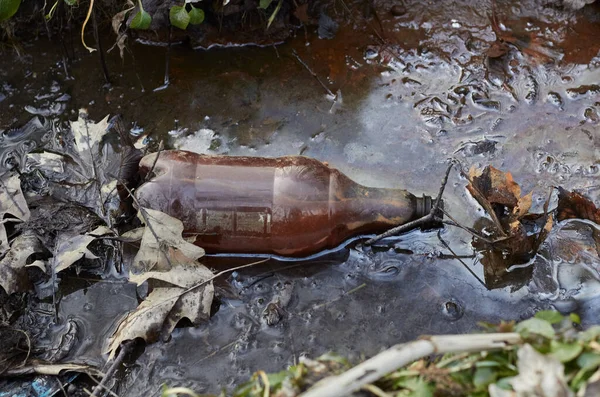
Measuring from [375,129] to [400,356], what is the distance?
1.48 m

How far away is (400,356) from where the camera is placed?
4.70 ft

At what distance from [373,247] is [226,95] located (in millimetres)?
1121

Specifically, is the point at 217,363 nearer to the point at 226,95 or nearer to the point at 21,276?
the point at 21,276

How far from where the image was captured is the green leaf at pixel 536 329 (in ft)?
4.73

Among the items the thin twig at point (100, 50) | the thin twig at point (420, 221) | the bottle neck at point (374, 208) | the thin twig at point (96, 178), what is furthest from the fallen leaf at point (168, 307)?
the thin twig at point (100, 50)

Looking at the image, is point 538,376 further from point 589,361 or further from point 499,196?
point 499,196

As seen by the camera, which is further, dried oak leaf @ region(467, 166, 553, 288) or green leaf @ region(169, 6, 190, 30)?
green leaf @ region(169, 6, 190, 30)

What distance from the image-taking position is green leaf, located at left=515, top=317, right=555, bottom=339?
4.73ft

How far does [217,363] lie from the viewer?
83.0 inches

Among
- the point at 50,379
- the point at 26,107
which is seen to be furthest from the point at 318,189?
the point at 26,107

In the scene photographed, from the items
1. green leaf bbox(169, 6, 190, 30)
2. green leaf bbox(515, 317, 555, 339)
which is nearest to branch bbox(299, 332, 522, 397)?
green leaf bbox(515, 317, 555, 339)

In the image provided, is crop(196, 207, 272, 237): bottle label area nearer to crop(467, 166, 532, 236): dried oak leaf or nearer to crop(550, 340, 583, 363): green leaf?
crop(467, 166, 532, 236): dried oak leaf

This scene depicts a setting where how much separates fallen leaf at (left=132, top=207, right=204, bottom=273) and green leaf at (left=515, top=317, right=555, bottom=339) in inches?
45.1

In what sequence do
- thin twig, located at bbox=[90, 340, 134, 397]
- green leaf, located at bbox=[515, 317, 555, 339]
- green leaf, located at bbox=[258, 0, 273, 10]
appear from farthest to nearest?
green leaf, located at bbox=[258, 0, 273, 10]
thin twig, located at bbox=[90, 340, 134, 397]
green leaf, located at bbox=[515, 317, 555, 339]
